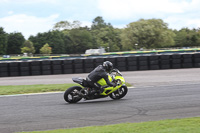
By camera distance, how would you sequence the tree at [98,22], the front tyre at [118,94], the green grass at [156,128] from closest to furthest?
1. the green grass at [156,128]
2. the front tyre at [118,94]
3. the tree at [98,22]

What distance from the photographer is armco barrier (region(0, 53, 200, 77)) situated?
71.3 feet

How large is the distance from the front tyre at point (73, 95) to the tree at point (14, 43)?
291ft

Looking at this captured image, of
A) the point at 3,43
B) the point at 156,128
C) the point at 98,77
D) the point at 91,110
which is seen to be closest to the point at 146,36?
the point at 3,43

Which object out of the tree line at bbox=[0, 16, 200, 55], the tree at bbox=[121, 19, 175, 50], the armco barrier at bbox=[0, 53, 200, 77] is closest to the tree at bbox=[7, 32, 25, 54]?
the tree line at bbox=[0, 16, 200, 55]

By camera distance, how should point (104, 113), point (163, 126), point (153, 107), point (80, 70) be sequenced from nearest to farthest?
1. point (163, 126)
2. point (104, 113)
3. point (153, 107)
4. point (80, 70)

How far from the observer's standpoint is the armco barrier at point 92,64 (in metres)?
21.7

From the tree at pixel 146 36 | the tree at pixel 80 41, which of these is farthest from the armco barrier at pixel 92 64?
the tree at pixel 80 41

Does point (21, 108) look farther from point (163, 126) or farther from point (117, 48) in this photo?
point (117, 48)

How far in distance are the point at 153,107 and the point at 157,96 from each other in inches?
79.7

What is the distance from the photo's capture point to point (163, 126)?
5.80 meters

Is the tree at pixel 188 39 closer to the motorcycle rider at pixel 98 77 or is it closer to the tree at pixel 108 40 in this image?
the tree at pixel 108 40

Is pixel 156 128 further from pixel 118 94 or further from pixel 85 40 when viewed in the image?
pixel 85 40

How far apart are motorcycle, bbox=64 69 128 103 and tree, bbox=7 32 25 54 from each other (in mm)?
88653

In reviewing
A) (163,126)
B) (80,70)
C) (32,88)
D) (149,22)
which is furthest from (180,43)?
(163,126)
